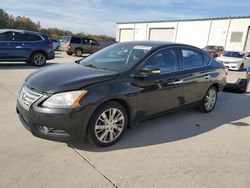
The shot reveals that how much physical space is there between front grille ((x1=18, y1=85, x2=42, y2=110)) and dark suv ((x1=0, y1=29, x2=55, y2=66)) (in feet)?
25.6

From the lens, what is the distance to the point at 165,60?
413 centimetres

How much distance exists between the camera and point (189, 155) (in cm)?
336

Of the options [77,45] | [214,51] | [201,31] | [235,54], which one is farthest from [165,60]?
[201,31]

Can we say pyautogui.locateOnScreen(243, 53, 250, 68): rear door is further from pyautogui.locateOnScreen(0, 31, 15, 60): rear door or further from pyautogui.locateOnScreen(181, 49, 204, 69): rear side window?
pyautogui.locateOnScreen(0, 31, 15, 60): rear door

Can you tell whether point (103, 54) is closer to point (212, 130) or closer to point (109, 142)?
point (109, 142)

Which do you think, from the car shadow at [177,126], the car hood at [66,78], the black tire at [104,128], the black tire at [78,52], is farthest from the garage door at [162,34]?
the black tire at [104,128]

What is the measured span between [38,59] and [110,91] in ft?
29.6

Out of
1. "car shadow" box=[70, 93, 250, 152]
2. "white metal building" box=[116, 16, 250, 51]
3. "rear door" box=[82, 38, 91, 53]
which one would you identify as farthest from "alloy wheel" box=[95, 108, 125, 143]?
"white metal building" box=[116, 16, 250, 51]

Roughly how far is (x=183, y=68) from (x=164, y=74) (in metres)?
0.61

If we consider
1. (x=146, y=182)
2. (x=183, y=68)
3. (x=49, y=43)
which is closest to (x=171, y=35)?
(x=49, y=43)

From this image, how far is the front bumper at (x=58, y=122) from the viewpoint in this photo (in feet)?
9.58

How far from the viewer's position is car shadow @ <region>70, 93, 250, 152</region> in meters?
3.59

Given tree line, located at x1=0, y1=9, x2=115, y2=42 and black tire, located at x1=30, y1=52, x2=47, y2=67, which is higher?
tree line, located at x1=0, y1=9, x2=115, y2=42

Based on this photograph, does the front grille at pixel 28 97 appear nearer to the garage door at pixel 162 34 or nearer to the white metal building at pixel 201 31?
the white metal building at pixel 201 31
